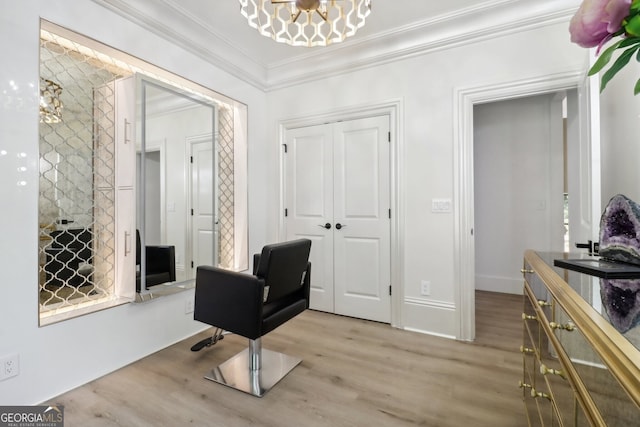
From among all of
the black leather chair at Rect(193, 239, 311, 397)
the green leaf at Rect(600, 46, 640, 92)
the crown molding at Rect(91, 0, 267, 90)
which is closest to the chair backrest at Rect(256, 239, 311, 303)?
the black leather chair at Rect(193, 239, 311, 397)

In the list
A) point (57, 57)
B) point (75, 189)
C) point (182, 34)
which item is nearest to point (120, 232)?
point (75, 189)

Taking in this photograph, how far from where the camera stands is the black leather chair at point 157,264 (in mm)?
2324

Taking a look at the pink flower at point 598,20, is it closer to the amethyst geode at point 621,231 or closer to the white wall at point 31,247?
the amethyst geode at point 621,231

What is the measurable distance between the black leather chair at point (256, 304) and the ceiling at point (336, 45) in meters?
1.91

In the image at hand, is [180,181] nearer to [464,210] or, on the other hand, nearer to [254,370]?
[254,370]

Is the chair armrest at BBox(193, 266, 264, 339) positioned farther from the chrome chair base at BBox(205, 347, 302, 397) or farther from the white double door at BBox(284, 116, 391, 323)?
the white double door at BBox(284, 116, 391, 323)

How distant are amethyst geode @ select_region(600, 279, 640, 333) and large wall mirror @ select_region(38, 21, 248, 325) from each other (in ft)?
8.30

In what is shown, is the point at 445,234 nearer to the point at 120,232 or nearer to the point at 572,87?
the point at 572,87

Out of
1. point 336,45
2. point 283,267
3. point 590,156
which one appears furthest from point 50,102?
point 590,156

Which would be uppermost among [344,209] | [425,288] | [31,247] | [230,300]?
[344,209]

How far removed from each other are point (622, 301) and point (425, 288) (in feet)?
6.75

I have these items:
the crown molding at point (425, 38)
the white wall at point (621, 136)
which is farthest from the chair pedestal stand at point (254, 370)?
the crown molding at point (425, 38)

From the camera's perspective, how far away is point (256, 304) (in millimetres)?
1726

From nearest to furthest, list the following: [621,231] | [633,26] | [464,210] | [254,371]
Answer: [633,26] → [621,231] → [254,371] → [464,210]
